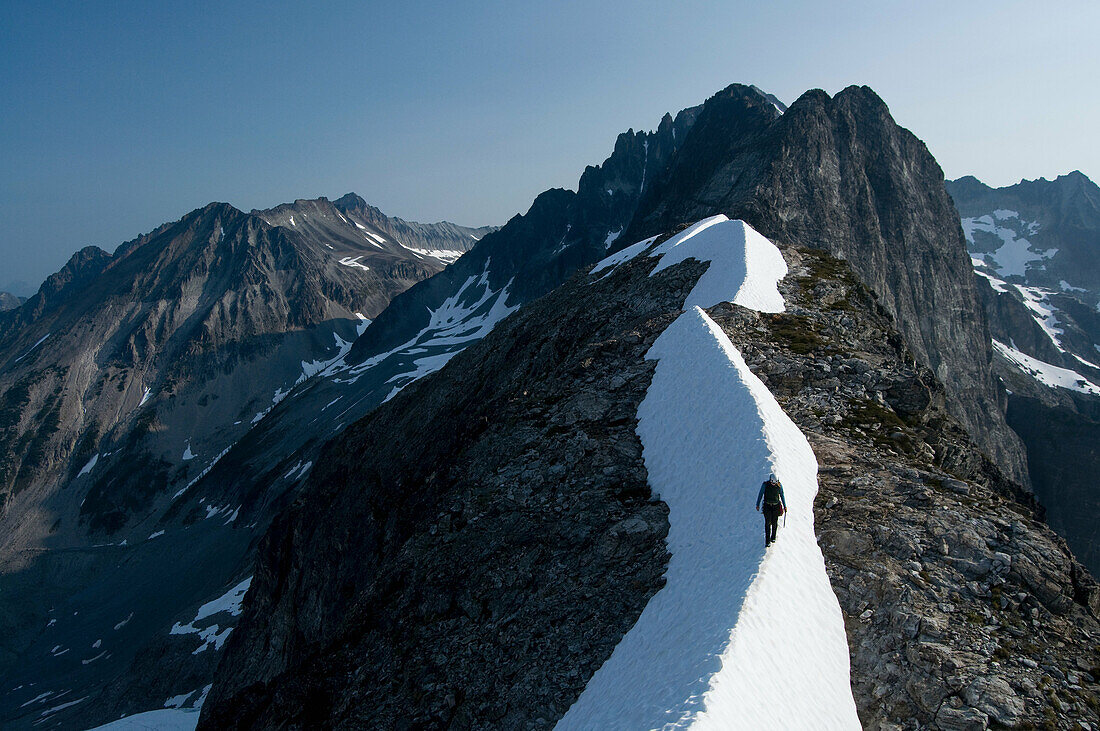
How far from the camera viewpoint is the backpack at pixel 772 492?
11352 mm

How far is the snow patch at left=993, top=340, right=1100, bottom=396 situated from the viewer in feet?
495

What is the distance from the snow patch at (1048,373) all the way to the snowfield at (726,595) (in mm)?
171817

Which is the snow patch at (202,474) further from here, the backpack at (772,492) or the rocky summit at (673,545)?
the backpack at (772,492)

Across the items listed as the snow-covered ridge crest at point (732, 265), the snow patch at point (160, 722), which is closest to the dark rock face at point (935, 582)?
the snow-covered ridge crest at point (732, 265)

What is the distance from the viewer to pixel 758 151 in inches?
3386

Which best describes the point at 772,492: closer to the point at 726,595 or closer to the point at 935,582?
the point at 726,595

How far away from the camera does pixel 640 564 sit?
13.3 metres

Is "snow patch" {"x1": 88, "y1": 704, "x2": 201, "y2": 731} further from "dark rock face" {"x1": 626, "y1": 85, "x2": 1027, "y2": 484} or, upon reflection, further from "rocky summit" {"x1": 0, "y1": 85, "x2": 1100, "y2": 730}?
"dark rock face" {"x1": 626, "y1": 85, "x2": 1027, "y2": 484}

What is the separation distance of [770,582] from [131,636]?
11636cm

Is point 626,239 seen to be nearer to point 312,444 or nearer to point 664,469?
point 312,444

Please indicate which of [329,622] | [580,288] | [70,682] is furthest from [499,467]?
[70,682]

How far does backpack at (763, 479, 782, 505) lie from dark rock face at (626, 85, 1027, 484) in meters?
63.2

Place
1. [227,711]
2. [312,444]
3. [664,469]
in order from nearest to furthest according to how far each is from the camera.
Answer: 1. [664,469]
2. [227,711]
3. [312,444]

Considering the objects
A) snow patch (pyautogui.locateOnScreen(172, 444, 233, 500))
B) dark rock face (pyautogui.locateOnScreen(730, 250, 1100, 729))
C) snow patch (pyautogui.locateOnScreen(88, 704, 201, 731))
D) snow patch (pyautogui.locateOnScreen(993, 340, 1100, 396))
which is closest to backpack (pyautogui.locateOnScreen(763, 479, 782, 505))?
dark rock face (pyautogui.locateOnScreen(730, 250, 1100, 729))
